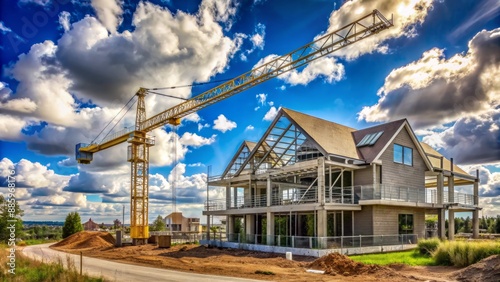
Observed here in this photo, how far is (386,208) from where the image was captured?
1221 inches

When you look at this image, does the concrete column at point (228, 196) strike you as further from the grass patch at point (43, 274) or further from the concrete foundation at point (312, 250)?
the grass patch at point (43, 274)

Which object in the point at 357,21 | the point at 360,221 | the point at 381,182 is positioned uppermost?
the point at 357,21

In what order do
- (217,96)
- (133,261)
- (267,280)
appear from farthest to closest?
(217,96) < (133,261) < (267,280)

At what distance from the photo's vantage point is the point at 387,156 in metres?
32.1

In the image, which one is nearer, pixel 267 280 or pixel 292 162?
pixel 267 280

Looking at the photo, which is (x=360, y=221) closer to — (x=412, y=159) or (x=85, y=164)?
(x=412, y=159)

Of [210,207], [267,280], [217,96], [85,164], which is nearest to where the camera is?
[267,280]

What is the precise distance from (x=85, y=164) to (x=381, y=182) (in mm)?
42111

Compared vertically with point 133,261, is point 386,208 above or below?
above

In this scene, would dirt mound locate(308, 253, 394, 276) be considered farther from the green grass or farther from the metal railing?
the metal railing

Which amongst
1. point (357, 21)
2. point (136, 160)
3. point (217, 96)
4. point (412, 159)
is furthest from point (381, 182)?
point (136, 160)

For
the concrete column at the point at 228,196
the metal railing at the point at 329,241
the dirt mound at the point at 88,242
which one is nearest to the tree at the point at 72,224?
the dirt mound at the point at 88,242

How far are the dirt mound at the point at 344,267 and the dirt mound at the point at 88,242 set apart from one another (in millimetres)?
26561

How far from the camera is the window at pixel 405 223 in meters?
32.5
